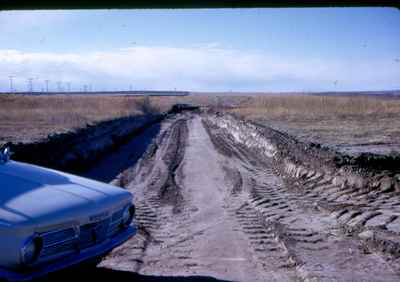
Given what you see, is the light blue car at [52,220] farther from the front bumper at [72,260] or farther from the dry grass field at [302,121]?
the dry grass field at [302,121]

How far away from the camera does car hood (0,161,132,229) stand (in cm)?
420

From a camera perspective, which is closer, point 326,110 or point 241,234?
point 241,234

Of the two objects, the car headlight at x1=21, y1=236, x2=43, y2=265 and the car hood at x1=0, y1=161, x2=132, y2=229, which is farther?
the car hood at x1=0, y1=161, x2=132, y2=229

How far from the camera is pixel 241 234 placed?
24.0 ft

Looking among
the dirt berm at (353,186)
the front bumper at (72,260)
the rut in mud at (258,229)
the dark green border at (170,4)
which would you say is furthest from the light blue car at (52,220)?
the dirt berm at (353,186)

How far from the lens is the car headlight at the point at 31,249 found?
13.3 ft

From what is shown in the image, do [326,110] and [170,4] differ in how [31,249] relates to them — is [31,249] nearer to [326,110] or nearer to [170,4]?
[170,4]

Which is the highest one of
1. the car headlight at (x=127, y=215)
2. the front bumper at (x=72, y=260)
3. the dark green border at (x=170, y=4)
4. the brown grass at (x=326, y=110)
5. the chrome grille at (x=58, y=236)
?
the dark green border at (x=170, y=4)

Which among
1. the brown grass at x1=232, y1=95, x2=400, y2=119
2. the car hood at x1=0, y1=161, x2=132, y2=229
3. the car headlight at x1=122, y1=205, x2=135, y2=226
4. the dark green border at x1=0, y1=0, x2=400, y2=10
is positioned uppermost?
Result: the dark green border at x1=0, y1=0, x2=400, y2=10

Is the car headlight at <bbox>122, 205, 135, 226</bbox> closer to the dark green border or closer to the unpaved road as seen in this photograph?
the unpaved road

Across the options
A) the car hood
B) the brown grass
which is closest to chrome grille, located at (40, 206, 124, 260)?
the car hood

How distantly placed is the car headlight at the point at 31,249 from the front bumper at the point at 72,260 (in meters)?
0.09

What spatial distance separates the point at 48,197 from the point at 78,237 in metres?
0.43

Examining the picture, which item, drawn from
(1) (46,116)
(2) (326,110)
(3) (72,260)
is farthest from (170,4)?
(2) (326,110)
